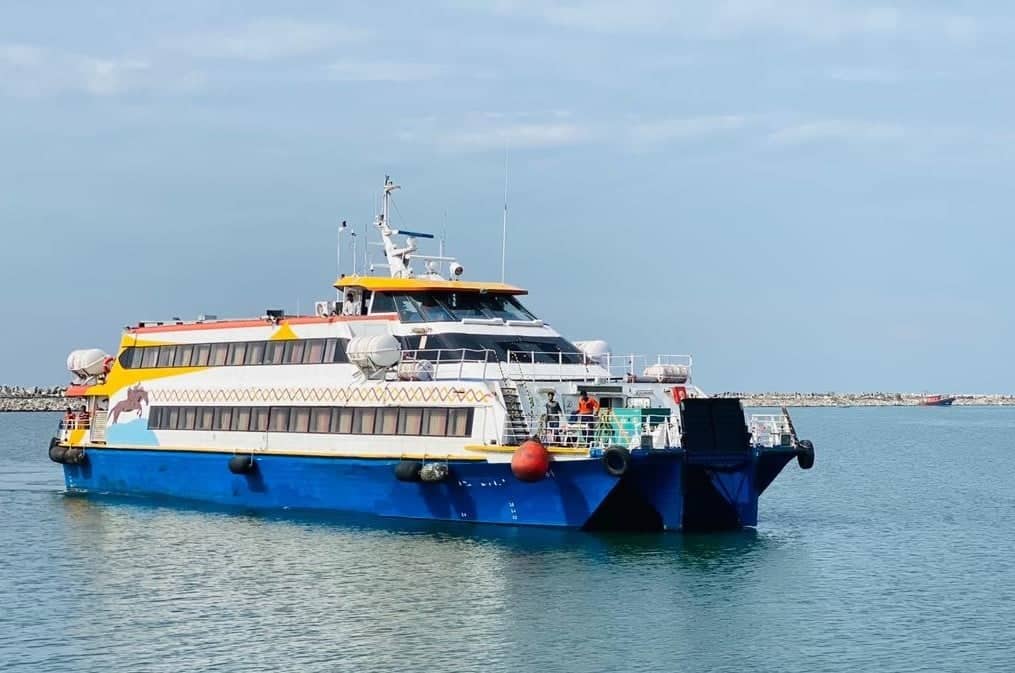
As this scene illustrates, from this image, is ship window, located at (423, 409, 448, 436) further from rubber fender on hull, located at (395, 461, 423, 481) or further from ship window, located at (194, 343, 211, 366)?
ship window, located at (194, 343, 211, 366)

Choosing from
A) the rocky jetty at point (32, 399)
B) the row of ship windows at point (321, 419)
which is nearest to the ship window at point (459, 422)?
the row of ship windows at point (321, 419)

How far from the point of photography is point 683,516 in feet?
107

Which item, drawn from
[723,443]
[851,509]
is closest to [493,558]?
[723,443]

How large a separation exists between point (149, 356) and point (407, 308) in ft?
34.5

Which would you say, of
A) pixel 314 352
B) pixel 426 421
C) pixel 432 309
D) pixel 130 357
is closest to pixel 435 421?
pixel 426 421

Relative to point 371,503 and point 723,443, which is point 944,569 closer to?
point 723,443

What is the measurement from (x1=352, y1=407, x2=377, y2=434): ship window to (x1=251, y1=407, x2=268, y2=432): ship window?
364 centimetres

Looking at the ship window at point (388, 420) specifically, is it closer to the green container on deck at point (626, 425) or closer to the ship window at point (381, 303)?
the ship window at point (381, 303)

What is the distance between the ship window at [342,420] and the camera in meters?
36.5

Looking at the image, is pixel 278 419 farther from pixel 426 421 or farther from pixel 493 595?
pixel 493 595

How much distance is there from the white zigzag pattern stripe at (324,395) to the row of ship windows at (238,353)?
2.85ft

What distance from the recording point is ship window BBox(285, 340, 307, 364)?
3866cm

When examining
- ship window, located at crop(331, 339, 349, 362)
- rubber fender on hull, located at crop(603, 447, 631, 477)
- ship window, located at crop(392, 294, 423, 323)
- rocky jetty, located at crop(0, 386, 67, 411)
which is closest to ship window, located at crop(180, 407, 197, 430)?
ship window, located at crop(331, 339, 349, 362)

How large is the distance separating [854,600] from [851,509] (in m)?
16.5
